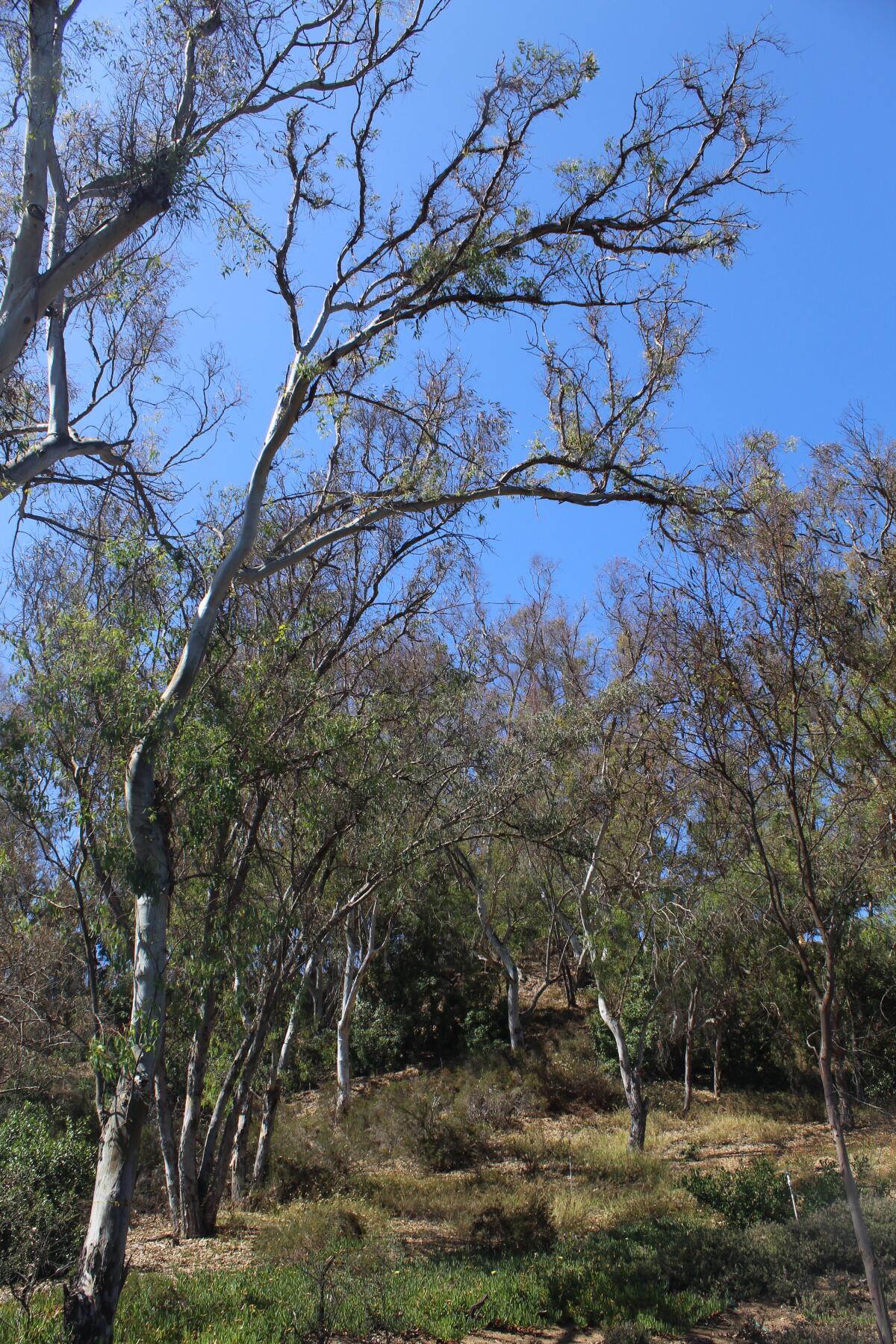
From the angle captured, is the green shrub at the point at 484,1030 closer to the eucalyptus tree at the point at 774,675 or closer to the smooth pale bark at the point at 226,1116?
the smooth pale bark at the point at 226,1116

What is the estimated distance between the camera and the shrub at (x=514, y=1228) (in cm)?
970

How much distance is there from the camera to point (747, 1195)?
9.80 meters

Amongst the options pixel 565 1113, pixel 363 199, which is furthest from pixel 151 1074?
pixel 565 1113

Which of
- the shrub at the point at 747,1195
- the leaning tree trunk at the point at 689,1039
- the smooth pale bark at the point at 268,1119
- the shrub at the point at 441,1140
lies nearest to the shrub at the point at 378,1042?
the shrub at the point at 441,1140

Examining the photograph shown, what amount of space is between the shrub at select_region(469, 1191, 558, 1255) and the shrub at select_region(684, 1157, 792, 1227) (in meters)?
1.86

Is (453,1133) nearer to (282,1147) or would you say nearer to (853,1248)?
(282,1147)

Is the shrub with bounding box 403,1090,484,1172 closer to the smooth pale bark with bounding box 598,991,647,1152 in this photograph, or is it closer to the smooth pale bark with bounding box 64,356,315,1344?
the smooth pale bark with bounding box 598,991,647,1152

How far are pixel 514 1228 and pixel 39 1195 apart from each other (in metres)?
5.37

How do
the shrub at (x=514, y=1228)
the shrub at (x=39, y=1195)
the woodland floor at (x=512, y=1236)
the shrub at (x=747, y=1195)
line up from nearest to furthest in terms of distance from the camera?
1. the woodland floor at (x=512, y=1236)
2. the shrub at (x=39, y=1195)
3. the shrub at (x=747, y=1195)
4. the shrub at (x=514, y=1228)

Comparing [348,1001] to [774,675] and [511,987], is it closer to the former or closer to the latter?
[511,987]

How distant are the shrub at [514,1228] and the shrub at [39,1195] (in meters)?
4.36

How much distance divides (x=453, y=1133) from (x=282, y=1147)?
3.47 meters

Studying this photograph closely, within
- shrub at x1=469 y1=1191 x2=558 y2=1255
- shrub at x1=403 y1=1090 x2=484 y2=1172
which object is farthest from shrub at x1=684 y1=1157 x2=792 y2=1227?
shrub at x1=403 y1=1090 x2=484 y2=1172

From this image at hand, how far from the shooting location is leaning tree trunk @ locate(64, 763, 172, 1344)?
5.42m
